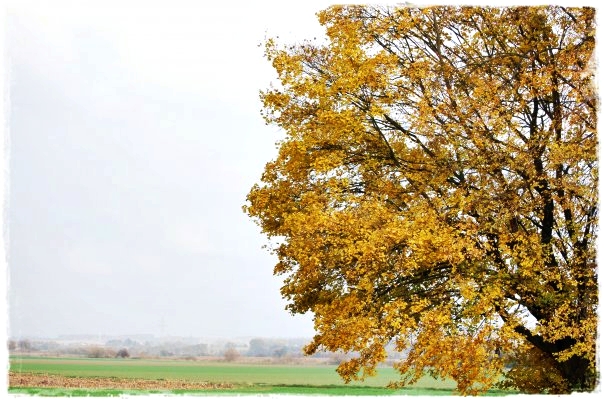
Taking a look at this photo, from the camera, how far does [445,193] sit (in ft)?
47.2

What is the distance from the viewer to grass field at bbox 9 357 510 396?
1296 centimetres

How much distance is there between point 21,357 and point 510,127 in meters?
8.97

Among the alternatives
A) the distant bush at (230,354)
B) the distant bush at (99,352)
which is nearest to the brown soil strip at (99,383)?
the distant bush at (99,352)

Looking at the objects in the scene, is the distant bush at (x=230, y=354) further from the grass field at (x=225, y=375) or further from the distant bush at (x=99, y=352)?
the distant bush at (x=99, y=352)

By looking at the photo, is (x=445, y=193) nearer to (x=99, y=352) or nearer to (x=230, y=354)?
(x=230, y=354)

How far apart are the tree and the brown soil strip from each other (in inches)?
85.7

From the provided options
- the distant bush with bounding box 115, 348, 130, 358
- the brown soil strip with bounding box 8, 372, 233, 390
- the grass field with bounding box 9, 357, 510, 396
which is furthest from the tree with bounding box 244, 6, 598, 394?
the distant bush with bounding box 115, 348, 130, 358

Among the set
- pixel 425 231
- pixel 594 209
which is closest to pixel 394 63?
pixel 425 231

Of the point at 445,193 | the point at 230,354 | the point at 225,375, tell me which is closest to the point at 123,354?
the point at 230,354

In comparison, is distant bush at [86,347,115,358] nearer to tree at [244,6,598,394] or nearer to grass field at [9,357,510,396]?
grass field at [9,357,510,396]

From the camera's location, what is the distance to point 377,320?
13.4 m

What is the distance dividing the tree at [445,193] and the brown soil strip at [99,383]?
2.18 m

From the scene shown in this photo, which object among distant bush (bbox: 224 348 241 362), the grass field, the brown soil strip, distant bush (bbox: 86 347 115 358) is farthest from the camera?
distant bush (bbox: 224 348 241 362)

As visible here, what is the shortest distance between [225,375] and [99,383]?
2.74m
